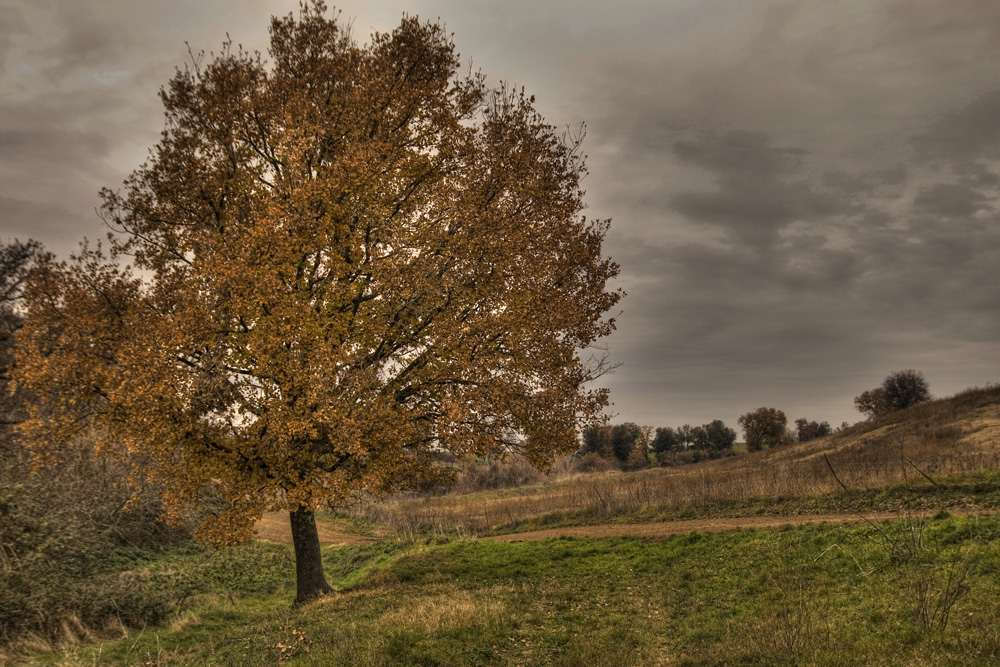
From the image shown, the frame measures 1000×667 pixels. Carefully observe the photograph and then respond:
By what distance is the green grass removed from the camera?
25.0 ft

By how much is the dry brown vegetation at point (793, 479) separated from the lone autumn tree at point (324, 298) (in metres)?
7.42

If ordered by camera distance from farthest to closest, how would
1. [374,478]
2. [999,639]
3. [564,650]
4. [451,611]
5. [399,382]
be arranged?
[399,382] < [374,478] < [451,611] < [564,650] < [999,639]

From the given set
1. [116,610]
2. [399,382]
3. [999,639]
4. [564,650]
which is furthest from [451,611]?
[116,610]

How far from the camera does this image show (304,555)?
15.0 m

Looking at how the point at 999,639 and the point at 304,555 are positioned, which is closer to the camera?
the point at 999,639

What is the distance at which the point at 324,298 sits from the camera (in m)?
13.5

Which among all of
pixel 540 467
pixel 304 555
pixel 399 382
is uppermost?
pixel 399 382

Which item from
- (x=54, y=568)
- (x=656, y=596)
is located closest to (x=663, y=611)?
(x=656, y=596)

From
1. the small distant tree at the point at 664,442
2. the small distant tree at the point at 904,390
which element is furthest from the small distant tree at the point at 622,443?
the small distant tree at the point at 904,390

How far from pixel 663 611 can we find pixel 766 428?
96.7 m

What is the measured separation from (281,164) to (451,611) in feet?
35.2

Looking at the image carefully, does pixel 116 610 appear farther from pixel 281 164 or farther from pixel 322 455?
pixel 281 164

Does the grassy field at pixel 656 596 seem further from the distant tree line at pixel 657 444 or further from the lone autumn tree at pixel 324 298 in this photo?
the distant tree line at pixel 657 444

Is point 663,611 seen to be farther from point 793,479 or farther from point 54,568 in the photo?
point 793,479
